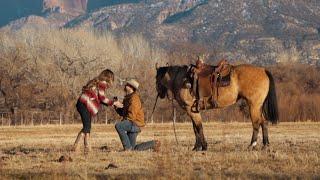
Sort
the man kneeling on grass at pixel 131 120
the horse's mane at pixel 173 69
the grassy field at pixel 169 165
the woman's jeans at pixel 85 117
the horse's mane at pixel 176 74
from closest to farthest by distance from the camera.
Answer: the grassy field at pixel 169 165 < the woman's jeans at pixel 85 117 < the man kneeling on grass at pixel 131 120 < the horse's mane at pixel 176 74 < the horse's mane at pixel 173 69

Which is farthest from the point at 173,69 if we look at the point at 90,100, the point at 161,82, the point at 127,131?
the point at 90,100

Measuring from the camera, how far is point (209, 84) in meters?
18.3

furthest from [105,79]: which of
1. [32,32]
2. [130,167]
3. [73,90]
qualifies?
[32,32]

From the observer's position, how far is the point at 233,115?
6531 cm

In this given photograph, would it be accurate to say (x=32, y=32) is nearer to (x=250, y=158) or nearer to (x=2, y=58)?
(x=2, y=58)

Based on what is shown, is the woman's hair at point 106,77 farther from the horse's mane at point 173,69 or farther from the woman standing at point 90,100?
the horse's mane at point 173,69

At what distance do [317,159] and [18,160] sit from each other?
6.98 meters

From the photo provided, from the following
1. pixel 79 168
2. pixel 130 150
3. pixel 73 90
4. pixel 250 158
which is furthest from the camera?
pixel 73 90

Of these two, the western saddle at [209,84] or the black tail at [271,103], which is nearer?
the western saddle at [209,84]

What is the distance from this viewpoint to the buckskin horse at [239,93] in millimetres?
18266

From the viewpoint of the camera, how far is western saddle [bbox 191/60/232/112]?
18203mm

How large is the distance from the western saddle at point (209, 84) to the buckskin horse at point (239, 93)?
9cm

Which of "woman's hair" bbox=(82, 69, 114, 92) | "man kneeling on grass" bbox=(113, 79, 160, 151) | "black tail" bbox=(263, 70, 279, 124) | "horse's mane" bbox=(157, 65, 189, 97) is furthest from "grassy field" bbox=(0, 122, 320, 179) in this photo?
"horse's mane" bbox=(157, 65, 189, 97)

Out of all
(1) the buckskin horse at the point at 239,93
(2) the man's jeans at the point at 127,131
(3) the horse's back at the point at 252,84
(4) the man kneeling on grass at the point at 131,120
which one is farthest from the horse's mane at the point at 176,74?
(2) the man's jeans at the point at 127,131
